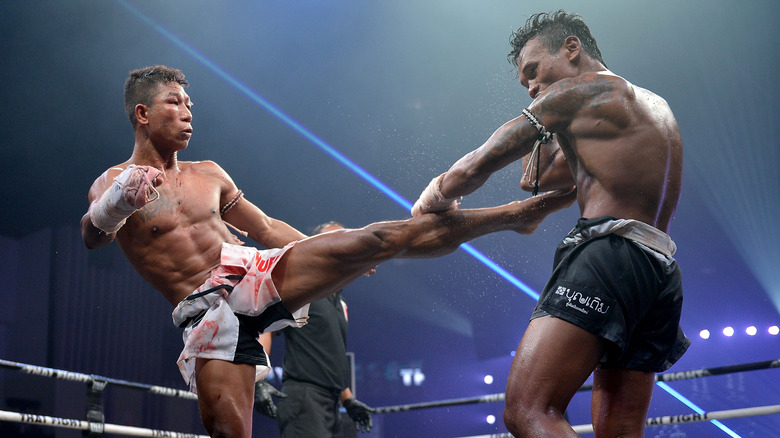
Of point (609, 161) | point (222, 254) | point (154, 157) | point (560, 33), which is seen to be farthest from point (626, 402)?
point (154, 157)

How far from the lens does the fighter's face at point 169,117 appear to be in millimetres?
2445

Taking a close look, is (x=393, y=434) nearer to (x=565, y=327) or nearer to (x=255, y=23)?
(x=255, y=23)

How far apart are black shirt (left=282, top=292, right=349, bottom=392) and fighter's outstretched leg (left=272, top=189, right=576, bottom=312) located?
1.22m

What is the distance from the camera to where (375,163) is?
6926 mm

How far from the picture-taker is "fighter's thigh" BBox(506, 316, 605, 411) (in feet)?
4.72

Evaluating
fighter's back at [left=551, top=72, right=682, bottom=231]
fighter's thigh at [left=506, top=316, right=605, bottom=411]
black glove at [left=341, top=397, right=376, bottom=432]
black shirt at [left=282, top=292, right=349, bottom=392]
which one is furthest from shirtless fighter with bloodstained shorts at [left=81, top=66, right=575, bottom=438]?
black glove at [left=341, top=397, right=376, bottom=432]

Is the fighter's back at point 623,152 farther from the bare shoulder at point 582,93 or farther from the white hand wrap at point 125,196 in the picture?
the white hand wrap at point 125,196

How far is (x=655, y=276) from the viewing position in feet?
5.08

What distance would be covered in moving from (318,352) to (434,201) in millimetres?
1473

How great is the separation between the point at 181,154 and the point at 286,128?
1.10 m

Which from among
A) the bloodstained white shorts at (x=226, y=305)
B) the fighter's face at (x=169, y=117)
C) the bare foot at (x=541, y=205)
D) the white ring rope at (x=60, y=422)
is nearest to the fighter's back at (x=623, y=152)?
the bare foot at (x=541, y=205)

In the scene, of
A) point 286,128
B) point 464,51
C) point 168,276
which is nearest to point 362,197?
point 286,128

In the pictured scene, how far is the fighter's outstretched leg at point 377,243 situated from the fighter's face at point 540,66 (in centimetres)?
40

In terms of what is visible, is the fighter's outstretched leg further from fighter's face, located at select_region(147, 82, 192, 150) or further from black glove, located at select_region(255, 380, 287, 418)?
black glove, located at select_region(255, 380, 287, 418)
